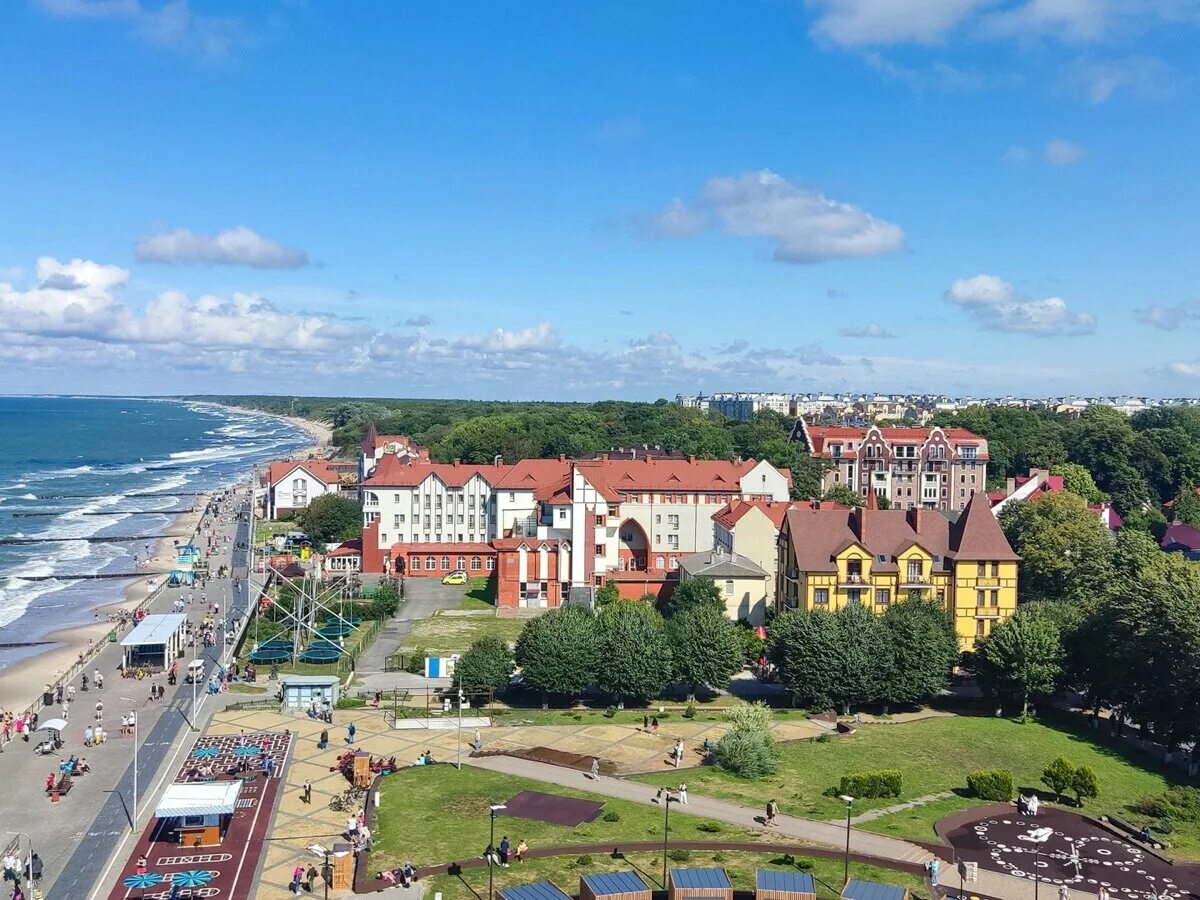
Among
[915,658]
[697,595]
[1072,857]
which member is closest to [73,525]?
[697,595]

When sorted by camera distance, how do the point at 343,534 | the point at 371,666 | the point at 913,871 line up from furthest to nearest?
the point at 343,534, the point at 371,666, the point at 913,871

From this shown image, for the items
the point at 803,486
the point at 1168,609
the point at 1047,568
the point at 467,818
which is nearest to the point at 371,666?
the point at 467,818

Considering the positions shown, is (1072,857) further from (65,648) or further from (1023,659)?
(65,648)

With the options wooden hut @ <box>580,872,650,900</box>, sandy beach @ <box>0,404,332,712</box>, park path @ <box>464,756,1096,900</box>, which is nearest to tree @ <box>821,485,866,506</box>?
sandy beach @ <box>0,404,332,712</box>

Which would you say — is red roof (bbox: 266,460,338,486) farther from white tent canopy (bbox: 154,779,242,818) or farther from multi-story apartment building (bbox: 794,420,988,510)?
white tent canopy (bbox: 154,779,242,818)

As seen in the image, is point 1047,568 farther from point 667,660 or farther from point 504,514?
point 504,514

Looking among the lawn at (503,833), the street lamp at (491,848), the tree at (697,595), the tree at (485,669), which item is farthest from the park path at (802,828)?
the tree at (697,595)

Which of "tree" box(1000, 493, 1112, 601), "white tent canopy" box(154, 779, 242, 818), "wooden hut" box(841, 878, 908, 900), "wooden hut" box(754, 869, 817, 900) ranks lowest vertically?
"wooden hut" box(754, 869, 817, 900)

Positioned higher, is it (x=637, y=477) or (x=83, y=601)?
(x=637, y=477)
